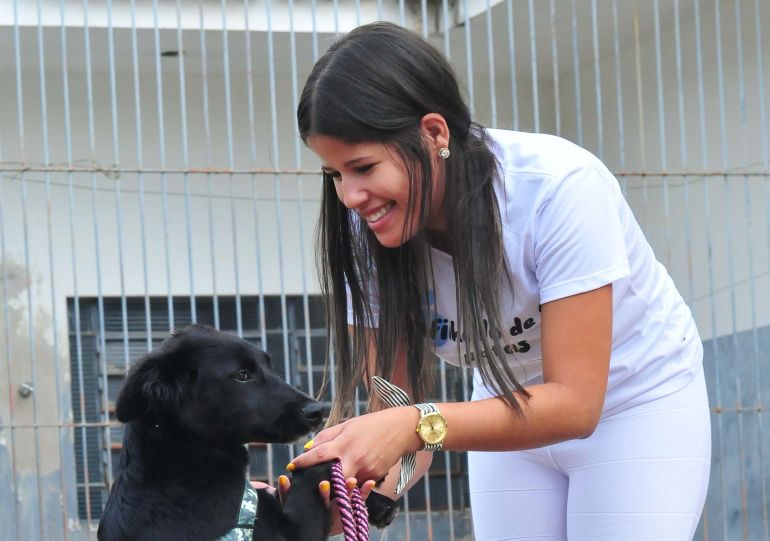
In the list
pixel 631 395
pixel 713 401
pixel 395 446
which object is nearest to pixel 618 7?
pixel 713 401

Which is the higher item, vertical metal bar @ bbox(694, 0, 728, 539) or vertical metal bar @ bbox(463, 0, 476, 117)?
vertical metal bar @ bbox(463, 0, 476, 117)

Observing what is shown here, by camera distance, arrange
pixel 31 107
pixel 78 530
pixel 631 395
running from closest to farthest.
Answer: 1. pixel 631 395
2. pixel 78 530
3. pixel 31 107

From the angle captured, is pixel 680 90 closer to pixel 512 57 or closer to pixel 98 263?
pixel 512 57

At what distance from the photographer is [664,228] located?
19.2 feet

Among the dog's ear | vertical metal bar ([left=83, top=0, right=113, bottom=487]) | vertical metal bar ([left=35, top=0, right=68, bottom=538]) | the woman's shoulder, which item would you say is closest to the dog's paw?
the dog's ear

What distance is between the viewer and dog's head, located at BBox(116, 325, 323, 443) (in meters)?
2.12

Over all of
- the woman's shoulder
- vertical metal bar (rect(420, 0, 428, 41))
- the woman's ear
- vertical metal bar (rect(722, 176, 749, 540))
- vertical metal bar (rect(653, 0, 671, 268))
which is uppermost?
vertical metal bar (rect(420, 0, 428, 41))

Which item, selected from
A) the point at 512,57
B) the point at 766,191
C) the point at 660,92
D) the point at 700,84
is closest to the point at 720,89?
the point at 700,84

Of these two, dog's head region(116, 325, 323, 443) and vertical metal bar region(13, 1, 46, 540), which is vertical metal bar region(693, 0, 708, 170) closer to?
vertical metal bar region(13, 1, 46, 540)

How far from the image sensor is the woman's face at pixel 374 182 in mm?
1764

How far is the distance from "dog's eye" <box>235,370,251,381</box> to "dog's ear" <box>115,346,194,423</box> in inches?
3.9

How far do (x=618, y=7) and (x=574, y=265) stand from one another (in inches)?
164

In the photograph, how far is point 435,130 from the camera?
71.8 inches

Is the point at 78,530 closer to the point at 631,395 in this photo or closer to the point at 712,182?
the point at 712,182
